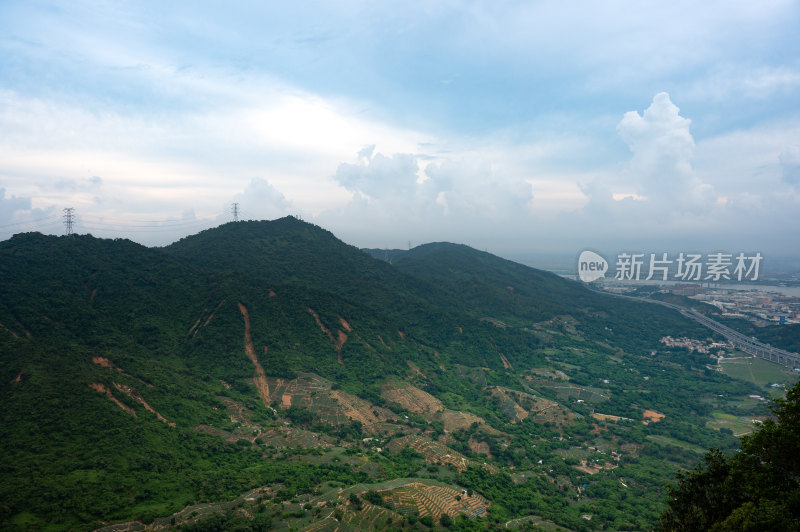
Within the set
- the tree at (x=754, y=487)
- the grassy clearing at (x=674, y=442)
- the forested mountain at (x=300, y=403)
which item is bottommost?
the grassy clearing at (x=674, y=442)

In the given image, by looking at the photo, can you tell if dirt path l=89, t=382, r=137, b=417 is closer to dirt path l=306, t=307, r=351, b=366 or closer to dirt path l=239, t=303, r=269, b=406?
dirt path l=239, t=303, r=269, b=406

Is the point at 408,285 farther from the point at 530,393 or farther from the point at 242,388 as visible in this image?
the point at 242,388

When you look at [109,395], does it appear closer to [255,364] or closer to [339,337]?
[255,364]

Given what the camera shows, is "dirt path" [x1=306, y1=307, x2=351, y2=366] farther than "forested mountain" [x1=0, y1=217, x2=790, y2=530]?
Yes

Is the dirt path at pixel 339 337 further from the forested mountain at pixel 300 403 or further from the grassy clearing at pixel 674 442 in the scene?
the grassy clearing at pixel 674 442

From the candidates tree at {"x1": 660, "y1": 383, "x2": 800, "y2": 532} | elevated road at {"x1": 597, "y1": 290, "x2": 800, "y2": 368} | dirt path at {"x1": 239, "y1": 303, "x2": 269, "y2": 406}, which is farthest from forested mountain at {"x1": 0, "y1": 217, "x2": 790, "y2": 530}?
tree at {"x1": 660, "y1": 383, "x2": 800, "y2": 532}

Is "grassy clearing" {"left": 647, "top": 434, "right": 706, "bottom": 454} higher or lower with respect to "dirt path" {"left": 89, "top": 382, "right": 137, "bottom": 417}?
lower

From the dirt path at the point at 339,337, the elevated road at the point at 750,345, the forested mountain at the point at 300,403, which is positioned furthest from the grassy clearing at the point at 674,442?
the dirt path at the point at 339,337

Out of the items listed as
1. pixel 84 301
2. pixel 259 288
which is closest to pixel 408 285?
pixel 259 288
